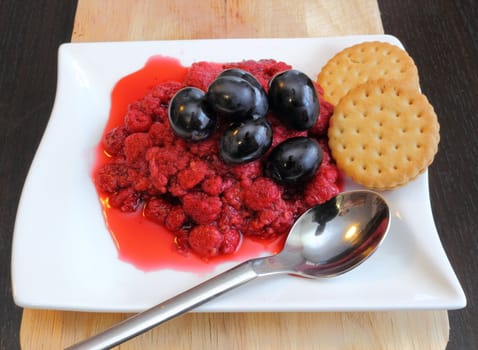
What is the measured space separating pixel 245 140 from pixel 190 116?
16 cm

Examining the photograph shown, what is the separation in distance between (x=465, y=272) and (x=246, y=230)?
804 mm

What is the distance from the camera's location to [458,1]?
222 cm

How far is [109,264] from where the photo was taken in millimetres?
1188

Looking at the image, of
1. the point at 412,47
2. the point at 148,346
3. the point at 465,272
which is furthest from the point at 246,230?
the point at 412,47

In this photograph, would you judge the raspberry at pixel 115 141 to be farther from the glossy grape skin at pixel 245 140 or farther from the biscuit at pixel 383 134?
the biscuit at pixel 383 134

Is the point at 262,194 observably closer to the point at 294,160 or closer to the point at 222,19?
the point at 294,160

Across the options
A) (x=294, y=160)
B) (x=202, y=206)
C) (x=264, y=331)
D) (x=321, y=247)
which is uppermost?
(x=294, y=160)

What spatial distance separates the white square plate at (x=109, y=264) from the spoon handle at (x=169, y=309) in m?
0.05

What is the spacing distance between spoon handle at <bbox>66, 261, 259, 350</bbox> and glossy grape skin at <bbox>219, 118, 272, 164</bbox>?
280mm

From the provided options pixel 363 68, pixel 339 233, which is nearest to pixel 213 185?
pixel 339 233

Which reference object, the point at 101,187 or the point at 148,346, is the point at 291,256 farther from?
the point at 101,187

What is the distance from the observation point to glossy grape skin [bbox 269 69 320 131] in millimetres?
1130

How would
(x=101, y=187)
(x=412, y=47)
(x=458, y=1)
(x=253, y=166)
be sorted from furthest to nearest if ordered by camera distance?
(x=458, y=1) → (x=412, y=47) → (x=101, y=187) → (x=253, y=166)

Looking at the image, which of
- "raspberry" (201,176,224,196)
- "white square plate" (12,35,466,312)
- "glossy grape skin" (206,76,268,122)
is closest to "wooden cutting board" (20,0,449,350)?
"white square plate" (12,35,466,312)
